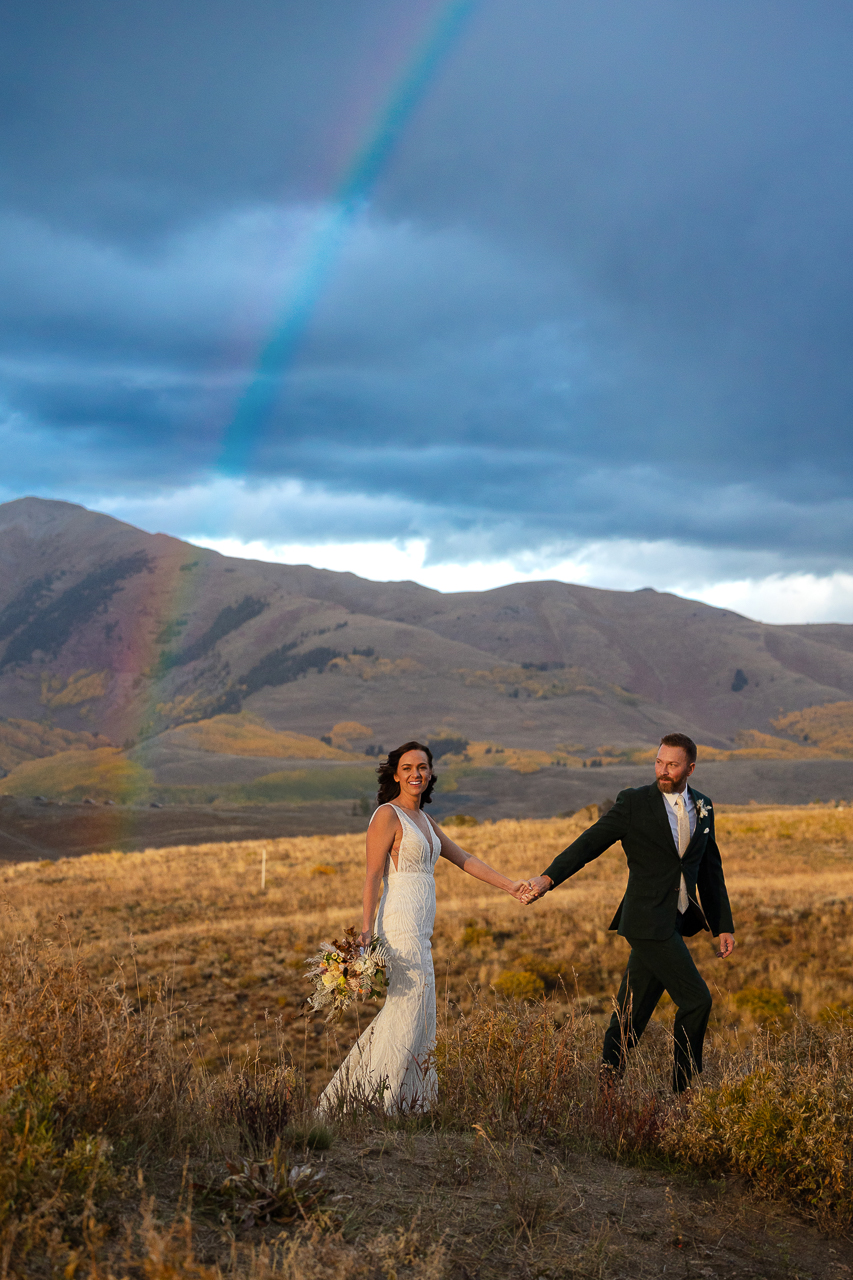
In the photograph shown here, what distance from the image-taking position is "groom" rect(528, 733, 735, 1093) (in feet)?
17.9

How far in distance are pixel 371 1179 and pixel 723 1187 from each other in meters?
1.40

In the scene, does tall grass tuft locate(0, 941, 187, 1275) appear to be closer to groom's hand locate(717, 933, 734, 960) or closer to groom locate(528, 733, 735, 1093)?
groom locate(528, 733, 735, 1093)

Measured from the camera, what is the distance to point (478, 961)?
1505 cm

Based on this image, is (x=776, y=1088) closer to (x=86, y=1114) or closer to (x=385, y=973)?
(x=385, y=973)

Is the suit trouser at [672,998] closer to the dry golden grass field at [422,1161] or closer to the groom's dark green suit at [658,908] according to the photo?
the groom's dark green suit at [658,908]

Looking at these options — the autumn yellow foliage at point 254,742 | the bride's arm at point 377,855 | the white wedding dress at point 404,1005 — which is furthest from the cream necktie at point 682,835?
the autumn yellow foliage at point 254,742

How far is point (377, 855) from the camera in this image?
5.52m

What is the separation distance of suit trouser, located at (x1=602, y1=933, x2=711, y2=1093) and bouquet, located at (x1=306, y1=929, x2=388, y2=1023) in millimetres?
1338

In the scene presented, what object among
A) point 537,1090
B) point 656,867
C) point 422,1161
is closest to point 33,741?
point 656,867

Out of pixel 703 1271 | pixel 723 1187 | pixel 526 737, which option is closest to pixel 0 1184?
pixel 703 1271

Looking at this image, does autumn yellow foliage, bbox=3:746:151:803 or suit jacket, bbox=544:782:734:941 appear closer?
suit jacket, bbox=544:782:734:941

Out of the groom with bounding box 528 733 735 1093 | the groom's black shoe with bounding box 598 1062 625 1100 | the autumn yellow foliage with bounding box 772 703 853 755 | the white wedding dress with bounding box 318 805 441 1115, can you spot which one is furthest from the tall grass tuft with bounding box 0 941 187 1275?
the autumn yellow foliage with bounding box 772 703 853 755

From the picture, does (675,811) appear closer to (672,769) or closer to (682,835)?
(682,835)

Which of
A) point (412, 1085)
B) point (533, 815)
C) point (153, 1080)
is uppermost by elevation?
point (153, 1080)
